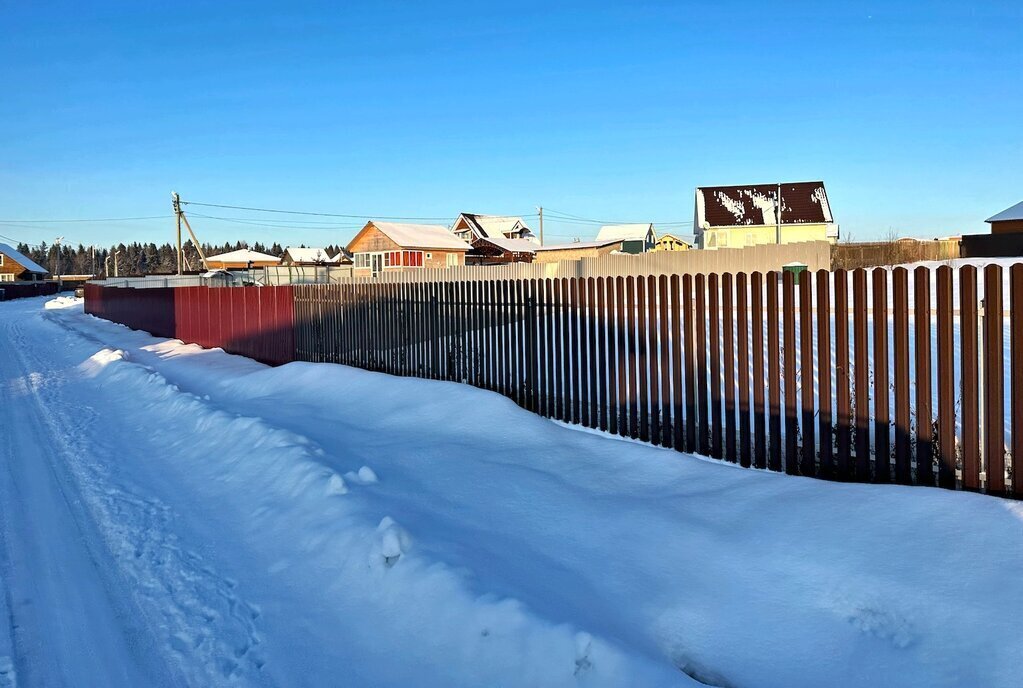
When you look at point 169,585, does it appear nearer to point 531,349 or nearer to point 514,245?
point 531,349

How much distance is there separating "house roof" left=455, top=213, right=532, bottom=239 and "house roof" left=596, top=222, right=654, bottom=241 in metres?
9.58

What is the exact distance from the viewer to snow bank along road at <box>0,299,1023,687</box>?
130 inches

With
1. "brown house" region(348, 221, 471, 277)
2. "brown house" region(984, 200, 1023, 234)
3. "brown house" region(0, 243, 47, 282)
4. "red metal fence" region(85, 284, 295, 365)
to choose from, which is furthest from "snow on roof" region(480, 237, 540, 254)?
"brown house" region(0, 243, 47, 282)

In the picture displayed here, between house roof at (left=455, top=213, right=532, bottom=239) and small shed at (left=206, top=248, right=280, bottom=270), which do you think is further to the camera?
small shed at (left=206, top=248, right=280, bottom=270)

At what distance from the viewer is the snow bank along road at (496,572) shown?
10.8 ft

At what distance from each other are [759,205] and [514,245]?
2639cm

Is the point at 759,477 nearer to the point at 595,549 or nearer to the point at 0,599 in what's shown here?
the point at 595,549

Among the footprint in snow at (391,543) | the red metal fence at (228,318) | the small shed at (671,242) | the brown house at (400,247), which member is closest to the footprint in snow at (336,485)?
the footprint in snow at (391,543)

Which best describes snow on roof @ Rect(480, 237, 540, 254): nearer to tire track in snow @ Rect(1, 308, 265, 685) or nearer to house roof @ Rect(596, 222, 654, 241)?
house roof @ Rect(596, 222, 654, 241)

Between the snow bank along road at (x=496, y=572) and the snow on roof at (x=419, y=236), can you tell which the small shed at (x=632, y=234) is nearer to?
the snow on roof at (x=419, y=236)

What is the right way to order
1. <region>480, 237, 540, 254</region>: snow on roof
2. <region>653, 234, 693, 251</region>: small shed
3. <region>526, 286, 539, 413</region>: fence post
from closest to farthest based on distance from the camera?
<region>526, 286, 539, 413</region>: fence post
<region>480, 237, 540, 254</region>: snow on roof
<region>653, 234, 693, 251</region>: small shed

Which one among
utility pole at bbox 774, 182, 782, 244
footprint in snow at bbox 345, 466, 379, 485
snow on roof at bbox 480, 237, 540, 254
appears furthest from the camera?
snow on roof at bbox 480, 237, 540, 254

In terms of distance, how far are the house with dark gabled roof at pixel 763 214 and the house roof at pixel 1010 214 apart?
9.87 metres

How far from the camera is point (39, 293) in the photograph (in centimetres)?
8044
